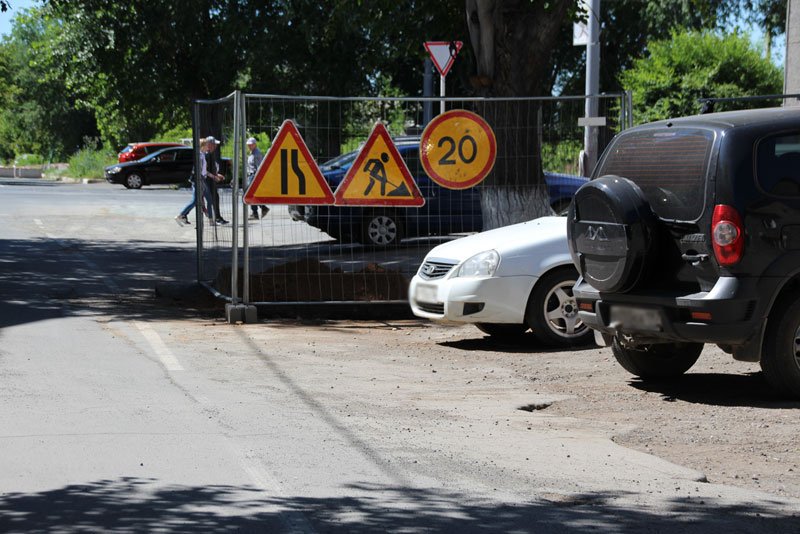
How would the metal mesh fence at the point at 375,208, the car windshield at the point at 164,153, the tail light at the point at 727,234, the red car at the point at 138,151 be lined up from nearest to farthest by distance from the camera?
the tail light at the point at 727,234, the metal mesh fence at the point at 375,208, the car windshield at the point at 164,153, the red car at the point at 138,151

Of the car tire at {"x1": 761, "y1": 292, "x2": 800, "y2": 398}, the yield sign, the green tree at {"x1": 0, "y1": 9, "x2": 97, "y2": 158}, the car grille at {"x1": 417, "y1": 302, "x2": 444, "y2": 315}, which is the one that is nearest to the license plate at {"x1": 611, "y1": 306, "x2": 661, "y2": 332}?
the car tire at {"x1": 761, "y1": 292, "x2": 800, "y2": 398}

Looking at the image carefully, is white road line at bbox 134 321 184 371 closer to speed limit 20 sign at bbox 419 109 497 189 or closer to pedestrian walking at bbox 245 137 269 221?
pedestrian walking at bbox 245 137 269 221

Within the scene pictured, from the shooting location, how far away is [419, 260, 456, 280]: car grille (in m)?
9.56

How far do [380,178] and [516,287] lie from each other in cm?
228

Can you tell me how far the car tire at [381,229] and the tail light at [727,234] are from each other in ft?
16.8

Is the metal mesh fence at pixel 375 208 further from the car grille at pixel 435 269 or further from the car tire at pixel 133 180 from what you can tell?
the car tire at pixel 133 180

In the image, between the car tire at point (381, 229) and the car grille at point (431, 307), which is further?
the car tire at point (381, 229)

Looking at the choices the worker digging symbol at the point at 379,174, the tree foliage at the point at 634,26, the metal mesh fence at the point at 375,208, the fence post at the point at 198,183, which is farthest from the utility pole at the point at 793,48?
the tree foliage at the point at 634,26

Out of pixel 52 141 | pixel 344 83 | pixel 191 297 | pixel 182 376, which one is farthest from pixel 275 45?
pixel 52 141

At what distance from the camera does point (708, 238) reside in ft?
22.1

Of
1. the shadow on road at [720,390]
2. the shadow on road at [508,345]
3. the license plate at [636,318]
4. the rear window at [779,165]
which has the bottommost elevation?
the shadow on road at [508,345]

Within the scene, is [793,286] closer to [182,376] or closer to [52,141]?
[182,376]

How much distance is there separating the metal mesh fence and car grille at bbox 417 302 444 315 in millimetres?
1733

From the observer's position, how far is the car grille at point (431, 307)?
946cm
